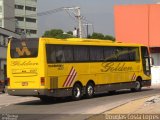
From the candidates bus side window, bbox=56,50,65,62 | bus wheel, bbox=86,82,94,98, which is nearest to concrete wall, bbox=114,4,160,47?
bus wheel, bbox=86,82,94,98

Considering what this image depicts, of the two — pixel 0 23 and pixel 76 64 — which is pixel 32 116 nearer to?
pixel 76 64

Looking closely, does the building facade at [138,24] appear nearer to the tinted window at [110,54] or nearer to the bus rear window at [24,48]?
the tinted window at [110,54]

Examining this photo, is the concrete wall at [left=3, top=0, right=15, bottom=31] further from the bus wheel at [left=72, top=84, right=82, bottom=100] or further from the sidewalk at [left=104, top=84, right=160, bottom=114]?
the sidewalk at [left=104, top=84, right=160, bottom=114]

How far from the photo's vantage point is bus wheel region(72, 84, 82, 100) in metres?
26.1

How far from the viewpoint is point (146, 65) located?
111ft

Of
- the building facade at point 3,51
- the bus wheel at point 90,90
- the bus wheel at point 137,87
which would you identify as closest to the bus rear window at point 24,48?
the bus wheel at point 90,90

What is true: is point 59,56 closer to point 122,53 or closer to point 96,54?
point 96,54

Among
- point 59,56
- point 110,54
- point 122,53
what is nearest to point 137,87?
point 122,53

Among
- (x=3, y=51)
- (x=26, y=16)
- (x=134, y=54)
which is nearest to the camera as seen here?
(x=134, y=54)

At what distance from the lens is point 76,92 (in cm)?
2633

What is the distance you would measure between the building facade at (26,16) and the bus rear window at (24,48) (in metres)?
93.4

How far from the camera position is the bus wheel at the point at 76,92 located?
85.5ft

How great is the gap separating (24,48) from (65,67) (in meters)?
2.33

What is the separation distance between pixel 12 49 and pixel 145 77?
11.5m
